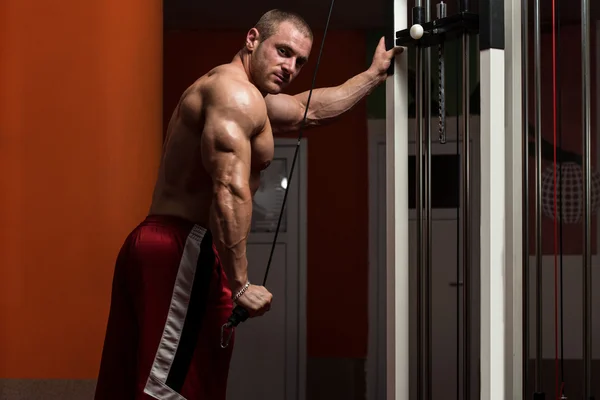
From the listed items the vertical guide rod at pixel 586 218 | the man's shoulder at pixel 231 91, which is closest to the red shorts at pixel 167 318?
the man's shoulder at pixel 231 91

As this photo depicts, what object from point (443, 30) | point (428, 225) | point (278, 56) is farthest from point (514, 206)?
point (278, 56)

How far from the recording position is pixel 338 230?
4.88 metres

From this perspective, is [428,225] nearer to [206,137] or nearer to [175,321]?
[206,137]

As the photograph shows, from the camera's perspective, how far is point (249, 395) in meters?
4.93

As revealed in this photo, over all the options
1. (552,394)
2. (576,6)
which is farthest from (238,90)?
(552,394)

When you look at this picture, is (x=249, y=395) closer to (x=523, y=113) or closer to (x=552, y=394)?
(x=552, y=394)

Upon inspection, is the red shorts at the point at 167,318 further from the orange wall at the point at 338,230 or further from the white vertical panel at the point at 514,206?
the orange wall at the point at 338,230

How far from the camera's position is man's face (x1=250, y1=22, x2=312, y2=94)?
7.40 feet

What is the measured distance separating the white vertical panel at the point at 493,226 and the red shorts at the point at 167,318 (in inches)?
30.4

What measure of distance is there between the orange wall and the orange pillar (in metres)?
2.03

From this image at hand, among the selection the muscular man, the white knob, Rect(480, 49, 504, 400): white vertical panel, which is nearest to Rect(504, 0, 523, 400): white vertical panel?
Rect(480, 49, 504, 400): white vertical panel

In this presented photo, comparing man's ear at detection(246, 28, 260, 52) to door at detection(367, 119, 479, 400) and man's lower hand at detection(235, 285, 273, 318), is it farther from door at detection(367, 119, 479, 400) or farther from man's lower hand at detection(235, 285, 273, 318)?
door at detection(367, 119, 479, 400)

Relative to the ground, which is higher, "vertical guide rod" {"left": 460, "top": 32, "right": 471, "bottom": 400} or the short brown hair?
the short brown hair

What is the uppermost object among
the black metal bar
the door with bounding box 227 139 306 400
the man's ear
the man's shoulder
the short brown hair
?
the short brown hair
